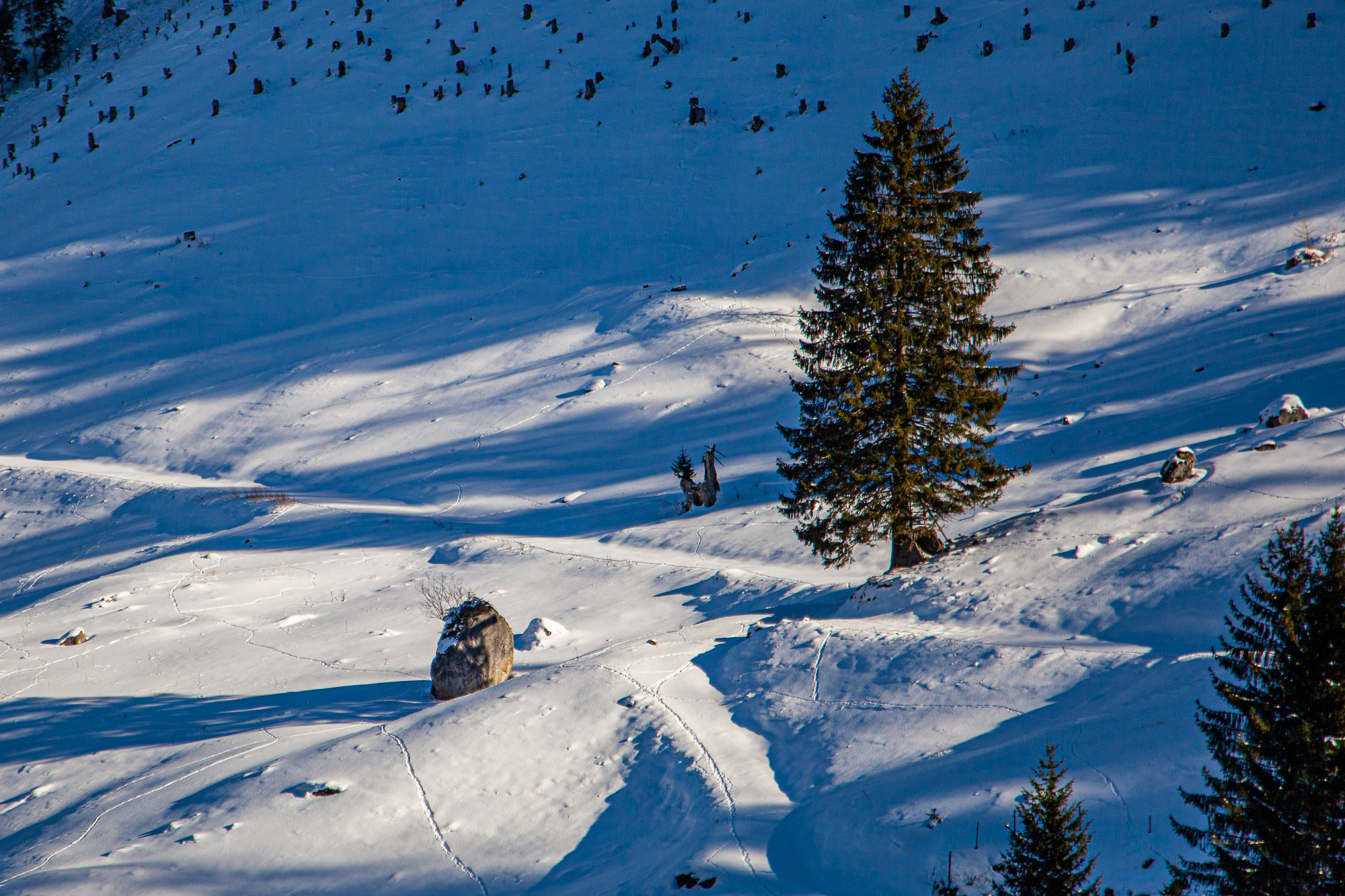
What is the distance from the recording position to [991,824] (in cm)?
815

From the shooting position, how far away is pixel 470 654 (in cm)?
1397

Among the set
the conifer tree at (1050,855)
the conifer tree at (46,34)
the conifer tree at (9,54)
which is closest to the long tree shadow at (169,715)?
the conifer tree at (1050,855)

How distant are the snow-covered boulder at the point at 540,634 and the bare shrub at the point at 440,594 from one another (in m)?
1.18

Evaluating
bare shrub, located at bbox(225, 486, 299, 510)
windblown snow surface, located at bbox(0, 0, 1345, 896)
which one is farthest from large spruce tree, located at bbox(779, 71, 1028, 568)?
bare shrub, located at bbox(225, 486, 299, 510)

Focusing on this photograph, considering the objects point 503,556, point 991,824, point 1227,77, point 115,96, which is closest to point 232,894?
point 991,824

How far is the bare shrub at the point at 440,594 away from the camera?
16.8 m

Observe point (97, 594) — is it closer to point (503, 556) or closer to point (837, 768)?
point (503, 556)

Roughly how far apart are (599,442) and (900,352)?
12527 mm

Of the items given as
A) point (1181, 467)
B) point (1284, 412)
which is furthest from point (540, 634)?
point (1284, 412)

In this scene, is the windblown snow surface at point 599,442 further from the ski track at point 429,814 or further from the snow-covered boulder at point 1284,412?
the snow-covered boulder at point 1284,412

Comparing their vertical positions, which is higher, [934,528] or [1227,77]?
[1227,77]

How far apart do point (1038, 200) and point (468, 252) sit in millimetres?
21370

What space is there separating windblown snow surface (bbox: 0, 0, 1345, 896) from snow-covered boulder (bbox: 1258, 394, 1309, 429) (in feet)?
2.48

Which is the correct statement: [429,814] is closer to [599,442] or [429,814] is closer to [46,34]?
[599,442]
